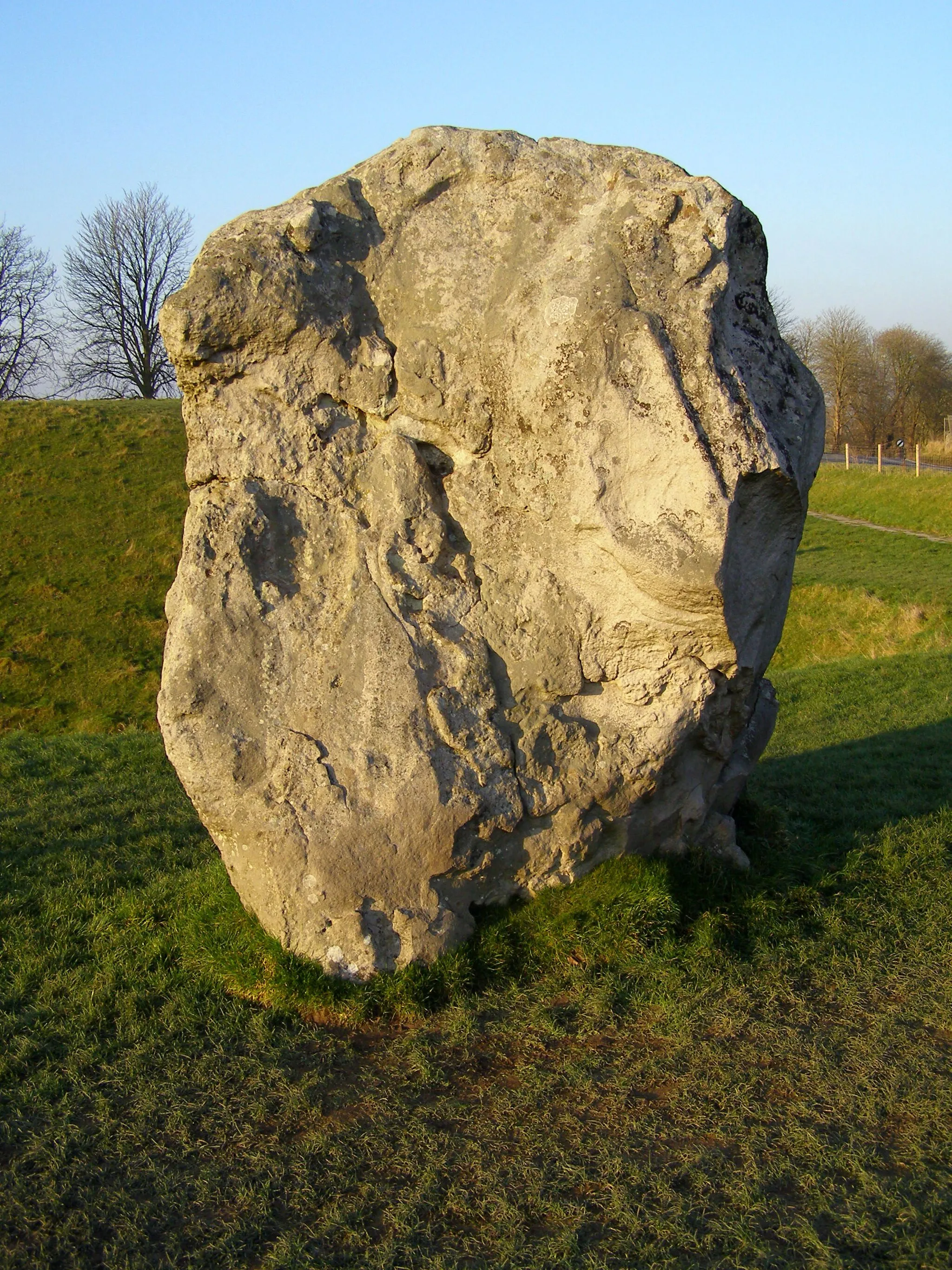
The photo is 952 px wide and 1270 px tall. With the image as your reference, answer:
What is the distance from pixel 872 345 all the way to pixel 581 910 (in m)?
67.4

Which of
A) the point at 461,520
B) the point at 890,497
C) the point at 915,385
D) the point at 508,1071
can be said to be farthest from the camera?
the point at 915,385

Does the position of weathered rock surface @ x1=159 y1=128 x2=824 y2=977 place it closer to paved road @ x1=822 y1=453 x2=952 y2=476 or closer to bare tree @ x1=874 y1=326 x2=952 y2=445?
paved road @ x1=822 y1=453 x2=952 y2=476

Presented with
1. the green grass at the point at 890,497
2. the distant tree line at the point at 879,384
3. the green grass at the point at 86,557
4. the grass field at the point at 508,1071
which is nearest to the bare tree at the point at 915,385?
the distant tree line at the point at 879,384

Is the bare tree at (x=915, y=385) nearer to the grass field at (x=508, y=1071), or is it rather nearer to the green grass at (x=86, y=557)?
the green grass at (x=86, y=557)

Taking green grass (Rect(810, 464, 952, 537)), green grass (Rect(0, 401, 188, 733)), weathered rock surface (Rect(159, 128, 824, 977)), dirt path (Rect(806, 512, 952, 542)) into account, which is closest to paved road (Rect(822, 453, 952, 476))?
green grass (Rect(810, 464, 952, 537))

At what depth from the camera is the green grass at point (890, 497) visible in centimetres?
3481

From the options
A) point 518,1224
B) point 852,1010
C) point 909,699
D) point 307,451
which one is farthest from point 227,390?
point 909,699

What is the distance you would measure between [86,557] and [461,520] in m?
18.7

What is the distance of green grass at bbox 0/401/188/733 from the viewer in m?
17.5

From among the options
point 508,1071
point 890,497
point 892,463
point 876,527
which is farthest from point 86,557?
point 892,463

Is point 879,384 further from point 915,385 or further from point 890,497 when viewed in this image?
point 890,497

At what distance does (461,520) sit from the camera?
5.64 metres

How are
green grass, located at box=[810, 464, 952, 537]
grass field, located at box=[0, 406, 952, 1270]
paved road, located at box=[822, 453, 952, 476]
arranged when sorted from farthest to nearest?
1. paved road, located at box=[822, 453, 952, 476]
2. green grass, located at box=[810, 464, 952, 537]
3. grass field, located at box=[0, 406, 952, 1270]

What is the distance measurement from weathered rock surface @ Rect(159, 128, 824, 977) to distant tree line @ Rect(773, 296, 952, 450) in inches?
2396
